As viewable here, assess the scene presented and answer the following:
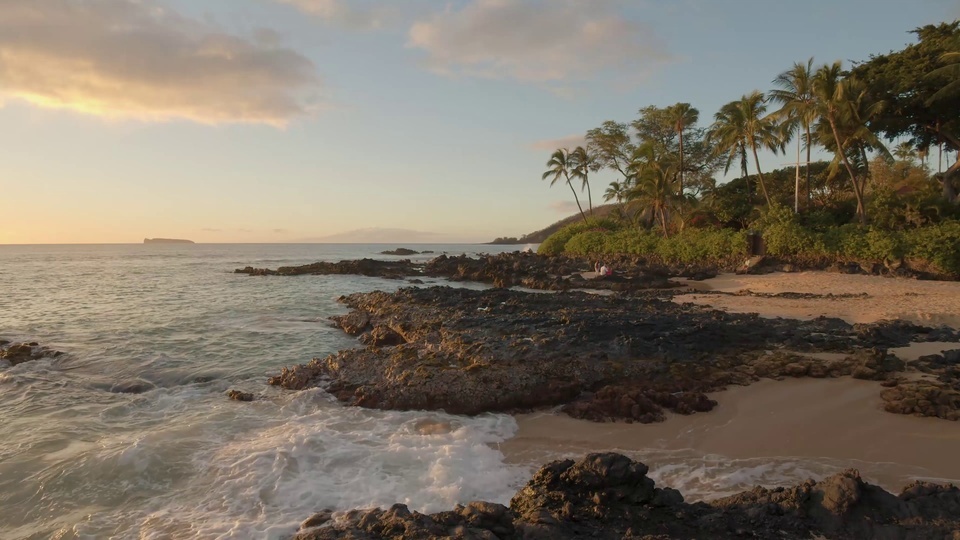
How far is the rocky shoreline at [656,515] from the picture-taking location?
4051mm

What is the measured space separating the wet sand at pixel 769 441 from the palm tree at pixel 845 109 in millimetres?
23903

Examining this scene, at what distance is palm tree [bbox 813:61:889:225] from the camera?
88.6 feet

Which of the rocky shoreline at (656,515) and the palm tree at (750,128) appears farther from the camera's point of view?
the palm tree at (750,128)

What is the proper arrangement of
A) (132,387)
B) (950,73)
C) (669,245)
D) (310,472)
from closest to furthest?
(310,472) → (132,387) → (950,73) → (669,245)

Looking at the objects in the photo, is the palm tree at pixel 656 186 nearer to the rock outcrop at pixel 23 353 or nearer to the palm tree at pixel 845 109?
the palm tree at pixel 845 109

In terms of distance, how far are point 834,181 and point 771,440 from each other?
36640 mm

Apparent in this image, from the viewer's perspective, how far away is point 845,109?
27.2 meters

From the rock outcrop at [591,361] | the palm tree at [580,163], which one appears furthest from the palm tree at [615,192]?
the rock outcrop at [591,361]

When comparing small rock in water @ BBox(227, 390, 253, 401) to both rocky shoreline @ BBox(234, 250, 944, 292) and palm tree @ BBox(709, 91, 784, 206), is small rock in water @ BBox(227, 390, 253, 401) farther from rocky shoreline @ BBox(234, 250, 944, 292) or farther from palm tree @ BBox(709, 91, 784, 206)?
palm tree @ BBox(709, 91, 784, 206)

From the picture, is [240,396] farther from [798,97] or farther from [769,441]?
[798,97]

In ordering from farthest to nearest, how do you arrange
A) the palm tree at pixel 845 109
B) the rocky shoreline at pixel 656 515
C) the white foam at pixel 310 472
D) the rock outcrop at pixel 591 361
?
1. the palm tree at pixel 845 109
2. the rock outcrop at pixel 591 361
3. the white foam at pixel 310 472
4. the rocky shoreline at pixel 656 515

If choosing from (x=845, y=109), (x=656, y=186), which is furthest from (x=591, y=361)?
(x=656, y=186)

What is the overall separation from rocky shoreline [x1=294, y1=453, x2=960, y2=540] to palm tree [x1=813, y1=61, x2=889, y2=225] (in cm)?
2757

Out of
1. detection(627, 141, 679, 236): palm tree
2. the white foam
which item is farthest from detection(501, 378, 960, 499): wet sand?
detection(627, 141, 679, 236): palm tree
